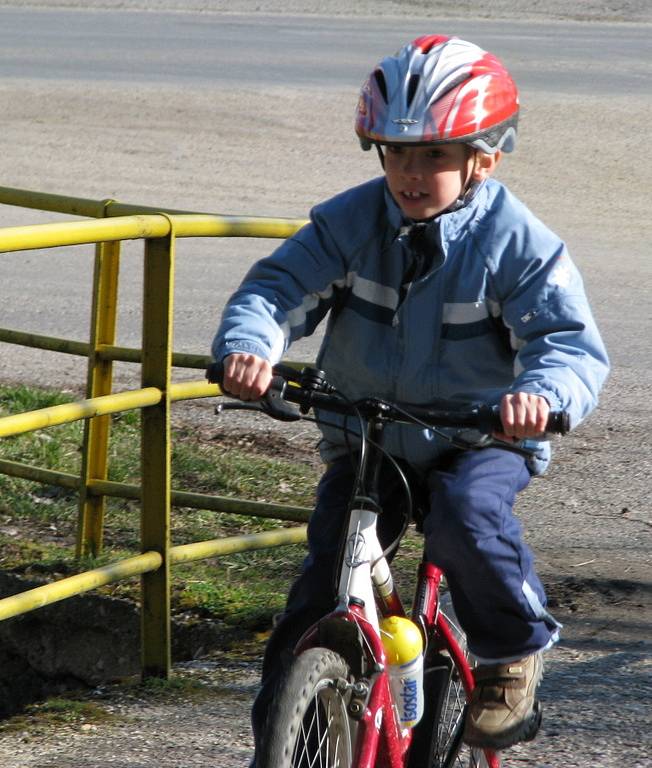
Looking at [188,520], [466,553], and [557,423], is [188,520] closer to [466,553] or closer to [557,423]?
[466,553]

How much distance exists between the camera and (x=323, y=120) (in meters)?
16.5

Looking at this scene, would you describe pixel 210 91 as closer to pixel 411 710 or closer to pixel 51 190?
pixel 51 190

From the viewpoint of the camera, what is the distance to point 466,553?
2.70 meters

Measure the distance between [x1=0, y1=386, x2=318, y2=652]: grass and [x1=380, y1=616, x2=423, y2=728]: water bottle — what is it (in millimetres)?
1769

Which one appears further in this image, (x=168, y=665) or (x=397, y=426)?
(x=168, y=665)

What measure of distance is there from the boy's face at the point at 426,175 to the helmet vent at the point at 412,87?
111 millimetres

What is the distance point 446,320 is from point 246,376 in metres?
0.50

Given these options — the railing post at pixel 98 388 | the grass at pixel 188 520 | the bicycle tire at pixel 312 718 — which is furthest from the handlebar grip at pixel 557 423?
the railing post at pixel 98 388

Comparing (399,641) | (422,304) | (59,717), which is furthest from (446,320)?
(59,717)

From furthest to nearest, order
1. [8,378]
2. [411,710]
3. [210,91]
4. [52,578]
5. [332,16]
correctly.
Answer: [332,16] → [210,91] → [8,378] → [52,578] → [411,710]

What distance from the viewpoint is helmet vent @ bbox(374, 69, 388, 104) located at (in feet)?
8.95

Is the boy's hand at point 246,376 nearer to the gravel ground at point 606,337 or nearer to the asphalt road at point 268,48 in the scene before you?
the gravel ground at point 606,337

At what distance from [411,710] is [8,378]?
4.94m

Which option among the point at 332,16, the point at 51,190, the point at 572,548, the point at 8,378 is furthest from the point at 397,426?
the point at 332,16
